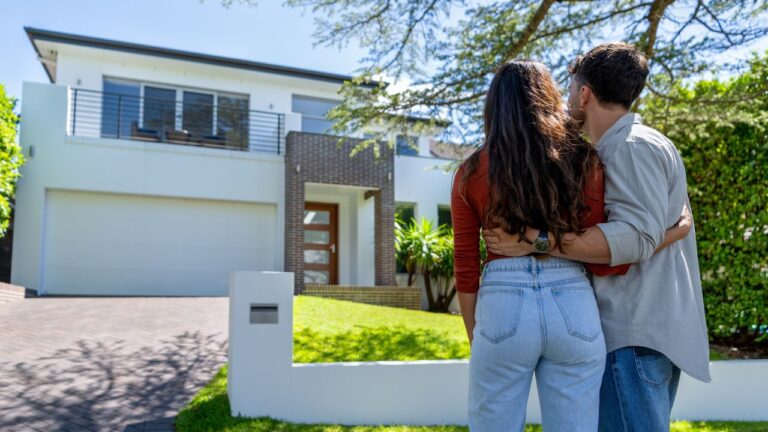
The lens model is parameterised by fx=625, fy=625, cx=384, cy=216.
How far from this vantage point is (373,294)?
1297 cm

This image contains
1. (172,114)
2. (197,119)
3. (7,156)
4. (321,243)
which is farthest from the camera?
(321,243)

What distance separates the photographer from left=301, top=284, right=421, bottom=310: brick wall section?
12.8 meters

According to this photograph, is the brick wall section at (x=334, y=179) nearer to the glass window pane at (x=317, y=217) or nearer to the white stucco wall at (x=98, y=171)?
the white stucco wall at (x=98, y=171)

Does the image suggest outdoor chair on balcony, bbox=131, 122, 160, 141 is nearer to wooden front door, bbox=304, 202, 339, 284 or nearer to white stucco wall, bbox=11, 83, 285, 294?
white stucco wall, bbox=11, 83, 285, 294

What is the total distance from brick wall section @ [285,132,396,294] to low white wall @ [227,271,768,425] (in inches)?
345

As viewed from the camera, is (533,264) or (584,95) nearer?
(533,264)

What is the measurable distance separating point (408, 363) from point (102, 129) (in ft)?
39.7

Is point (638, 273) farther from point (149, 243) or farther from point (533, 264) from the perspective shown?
point (149, 243)

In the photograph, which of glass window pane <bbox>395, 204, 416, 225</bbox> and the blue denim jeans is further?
glass window pane <bbox>395, 204, 416, 225</bbox>

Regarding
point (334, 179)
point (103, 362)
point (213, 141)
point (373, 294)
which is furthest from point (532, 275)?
point (213, 141)

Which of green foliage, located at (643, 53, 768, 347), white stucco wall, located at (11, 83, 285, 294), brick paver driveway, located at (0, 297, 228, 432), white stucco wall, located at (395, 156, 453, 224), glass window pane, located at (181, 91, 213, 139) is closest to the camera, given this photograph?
brick paver driveway, located at (0, 297, 228, 432)

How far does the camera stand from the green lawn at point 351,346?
15.1 ft

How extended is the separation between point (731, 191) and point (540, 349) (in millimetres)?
6011

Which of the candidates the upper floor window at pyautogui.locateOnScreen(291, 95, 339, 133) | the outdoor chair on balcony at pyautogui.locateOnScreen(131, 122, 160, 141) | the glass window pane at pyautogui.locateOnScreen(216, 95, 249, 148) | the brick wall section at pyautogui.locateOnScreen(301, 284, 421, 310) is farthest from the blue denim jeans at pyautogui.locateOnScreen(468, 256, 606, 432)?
the upper floor window at pyautogui.locateOnScreen(291, 95, 339, 133)
